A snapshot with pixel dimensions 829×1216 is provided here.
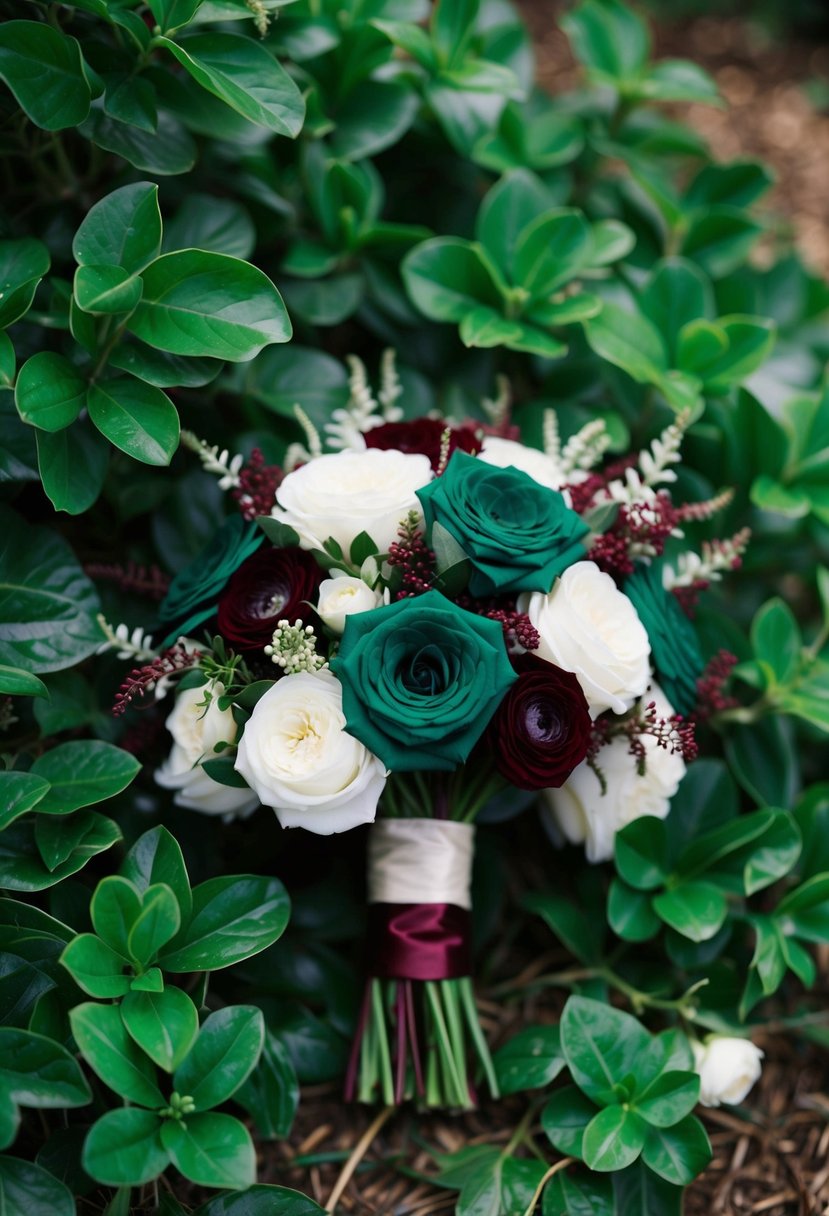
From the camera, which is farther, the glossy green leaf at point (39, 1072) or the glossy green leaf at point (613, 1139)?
the glossy green leaf at point (613, 1139)

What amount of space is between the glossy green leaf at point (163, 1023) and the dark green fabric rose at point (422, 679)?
10.6 inches

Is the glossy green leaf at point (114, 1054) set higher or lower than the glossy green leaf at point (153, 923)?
lower

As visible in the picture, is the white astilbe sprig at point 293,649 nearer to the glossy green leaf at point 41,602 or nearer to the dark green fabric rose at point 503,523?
the dark green fabric rose at point 503,523

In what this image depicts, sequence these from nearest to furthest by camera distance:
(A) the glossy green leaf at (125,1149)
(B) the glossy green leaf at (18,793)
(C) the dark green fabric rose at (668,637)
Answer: (A) the glossy green leaf at (125,1149), (B) the glossy green leaf at (18,793), (C) the dark green fabric rose at (668,637)

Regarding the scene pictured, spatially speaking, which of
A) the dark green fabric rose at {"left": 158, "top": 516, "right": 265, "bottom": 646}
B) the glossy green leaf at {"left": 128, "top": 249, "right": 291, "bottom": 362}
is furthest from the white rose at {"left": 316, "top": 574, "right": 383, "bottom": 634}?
the glossy green leaf at {"left": 128, "top": 249, "right": 291, "bottom": 362}

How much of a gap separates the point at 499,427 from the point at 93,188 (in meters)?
0.57

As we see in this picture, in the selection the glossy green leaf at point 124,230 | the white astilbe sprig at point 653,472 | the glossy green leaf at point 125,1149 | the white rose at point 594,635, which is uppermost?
the glossy green leaf at point 124,230

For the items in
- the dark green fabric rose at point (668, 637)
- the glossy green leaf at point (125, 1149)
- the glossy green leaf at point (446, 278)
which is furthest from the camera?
the glossy green leaf at point (446, 278)

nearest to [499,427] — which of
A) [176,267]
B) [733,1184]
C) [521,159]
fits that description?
[176,267]

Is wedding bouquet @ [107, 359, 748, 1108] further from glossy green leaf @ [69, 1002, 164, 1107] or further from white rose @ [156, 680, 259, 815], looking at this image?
glossy green leaf @ [69, 1002, 164, 1107]

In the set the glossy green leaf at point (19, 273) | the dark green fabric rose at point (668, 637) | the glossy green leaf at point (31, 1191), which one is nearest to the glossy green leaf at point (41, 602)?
the glossy green leaf at point (19, 273)

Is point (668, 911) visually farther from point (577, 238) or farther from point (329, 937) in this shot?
point (577, 238)

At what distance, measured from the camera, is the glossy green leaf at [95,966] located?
0.83 m

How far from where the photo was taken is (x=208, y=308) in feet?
3.16
